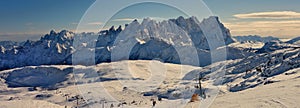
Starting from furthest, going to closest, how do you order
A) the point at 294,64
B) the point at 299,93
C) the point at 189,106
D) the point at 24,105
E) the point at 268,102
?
the point at 294,64
the point at 24,105
the point at 189,106
the point at 299,93
the point at 268,102

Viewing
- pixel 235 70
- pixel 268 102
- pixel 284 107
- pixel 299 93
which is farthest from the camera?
pixel 235 70

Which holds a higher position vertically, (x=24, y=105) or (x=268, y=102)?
(x=268, y=102)

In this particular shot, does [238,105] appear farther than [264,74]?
No

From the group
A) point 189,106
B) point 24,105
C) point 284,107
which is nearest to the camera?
point 284,107

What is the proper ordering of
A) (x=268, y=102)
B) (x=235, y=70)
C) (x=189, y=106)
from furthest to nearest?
1. (x=235, y=70)
2. (x=189, y=106)
3. (x=268, y=102)

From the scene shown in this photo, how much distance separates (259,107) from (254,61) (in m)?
178

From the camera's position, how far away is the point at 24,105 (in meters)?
90.3

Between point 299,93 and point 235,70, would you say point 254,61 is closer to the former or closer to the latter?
point 235,70

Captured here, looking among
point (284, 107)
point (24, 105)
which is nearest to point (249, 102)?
point (284, 107)

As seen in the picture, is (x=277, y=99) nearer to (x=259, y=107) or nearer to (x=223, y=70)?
(x=259, y=107)

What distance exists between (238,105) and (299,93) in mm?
4514

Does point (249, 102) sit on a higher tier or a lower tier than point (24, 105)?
higher

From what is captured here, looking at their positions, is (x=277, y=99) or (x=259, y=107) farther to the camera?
(x=277, y=99)

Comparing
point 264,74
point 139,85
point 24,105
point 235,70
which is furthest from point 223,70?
point 24,105
